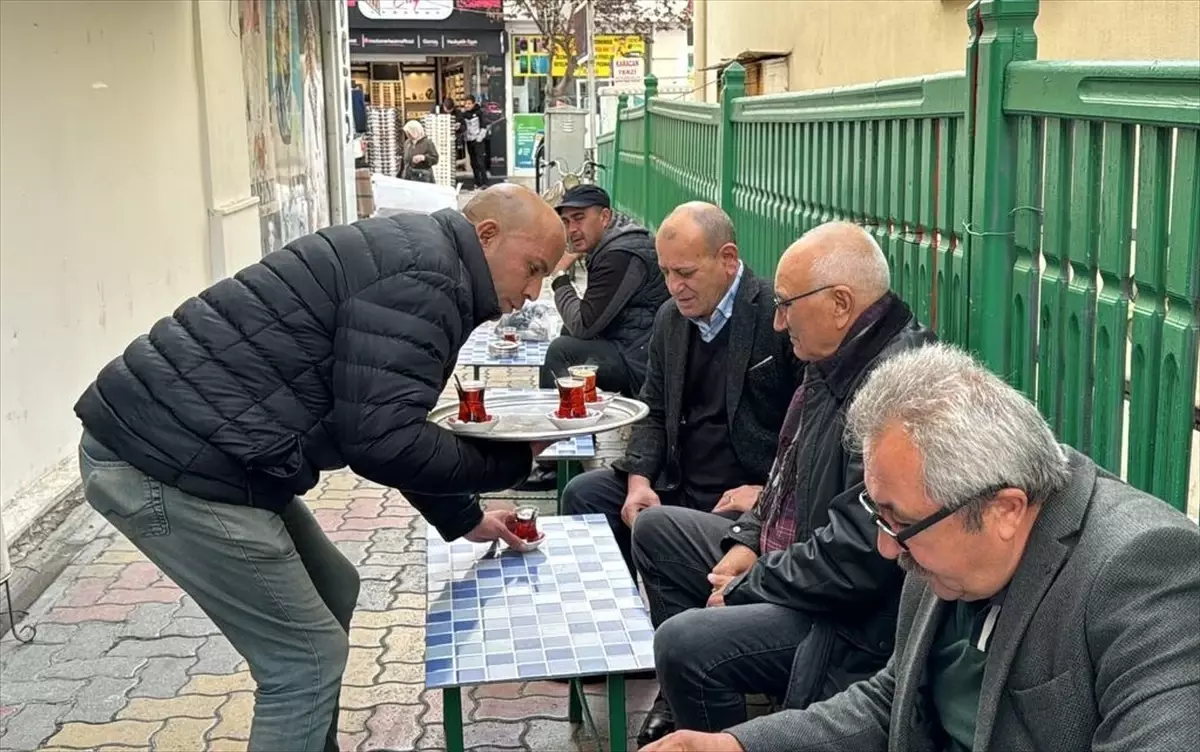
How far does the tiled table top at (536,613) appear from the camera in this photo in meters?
2.88

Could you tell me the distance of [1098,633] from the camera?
6.00 feet

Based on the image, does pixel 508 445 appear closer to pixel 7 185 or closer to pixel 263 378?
pixel 263 378

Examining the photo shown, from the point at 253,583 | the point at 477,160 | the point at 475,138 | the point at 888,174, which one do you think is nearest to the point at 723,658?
the point at 253,583

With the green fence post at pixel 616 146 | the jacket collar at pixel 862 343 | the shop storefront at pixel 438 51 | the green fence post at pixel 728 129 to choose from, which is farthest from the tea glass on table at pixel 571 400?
the shop storefront at pixel 438 51

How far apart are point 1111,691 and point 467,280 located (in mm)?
1726

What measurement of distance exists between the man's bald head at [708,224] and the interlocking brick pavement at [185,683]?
1495mm

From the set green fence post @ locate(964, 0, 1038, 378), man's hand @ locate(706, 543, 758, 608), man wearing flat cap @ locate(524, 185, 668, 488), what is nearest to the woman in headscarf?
man wearing flat cap @ locate(524, 185, 668, 488)

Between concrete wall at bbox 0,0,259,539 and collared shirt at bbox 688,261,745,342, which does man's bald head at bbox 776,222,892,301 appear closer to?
collared shirt at bbox 688,261,745,342

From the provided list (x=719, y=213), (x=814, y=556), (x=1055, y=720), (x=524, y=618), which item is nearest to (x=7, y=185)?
(x=719, y=213)

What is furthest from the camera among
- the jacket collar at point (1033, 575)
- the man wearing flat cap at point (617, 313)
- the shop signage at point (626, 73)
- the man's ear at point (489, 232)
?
the shop signage at point (626, 73)

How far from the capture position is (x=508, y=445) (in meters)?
3.32

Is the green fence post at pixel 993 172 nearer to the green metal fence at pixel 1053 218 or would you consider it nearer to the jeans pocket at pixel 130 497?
the green metal fence at pixel 1053 218

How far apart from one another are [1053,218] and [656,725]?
75.6 inches

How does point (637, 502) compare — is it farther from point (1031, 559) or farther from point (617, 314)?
point (1031, 559)
